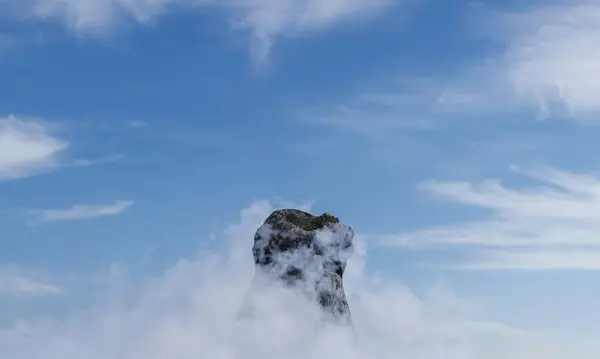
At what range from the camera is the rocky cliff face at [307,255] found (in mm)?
80938

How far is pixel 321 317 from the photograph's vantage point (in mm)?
80750

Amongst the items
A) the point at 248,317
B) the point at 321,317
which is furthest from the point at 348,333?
the point at 248,317

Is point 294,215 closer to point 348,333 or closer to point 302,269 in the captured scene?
point 302,269

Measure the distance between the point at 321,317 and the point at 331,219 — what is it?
320 inches

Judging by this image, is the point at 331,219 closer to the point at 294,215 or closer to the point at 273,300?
the point at 294,215

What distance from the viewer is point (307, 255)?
81.2 meters

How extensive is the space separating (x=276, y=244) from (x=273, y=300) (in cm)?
440

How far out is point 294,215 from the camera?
8312cm

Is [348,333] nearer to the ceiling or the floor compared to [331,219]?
nearer to the floor

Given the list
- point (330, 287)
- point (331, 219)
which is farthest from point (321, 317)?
point (331, 219)

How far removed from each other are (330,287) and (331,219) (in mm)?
5738

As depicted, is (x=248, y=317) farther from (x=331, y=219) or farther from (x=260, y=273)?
(x=331, y=219)

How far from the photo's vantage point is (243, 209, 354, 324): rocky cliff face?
80.9 metres

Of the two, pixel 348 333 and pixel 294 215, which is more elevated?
pixel 294 215
